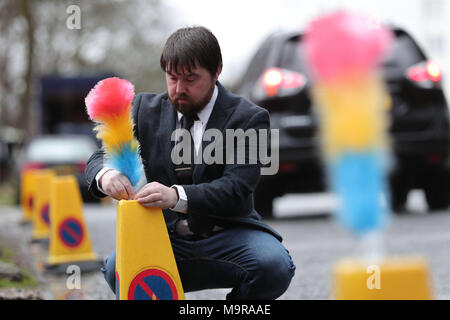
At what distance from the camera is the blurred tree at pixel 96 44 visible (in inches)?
1218

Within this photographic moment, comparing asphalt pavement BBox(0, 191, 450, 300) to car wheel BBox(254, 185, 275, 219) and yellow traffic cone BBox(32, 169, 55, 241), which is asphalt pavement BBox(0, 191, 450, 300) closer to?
car wheel BBox(254, 185, 275, 219)

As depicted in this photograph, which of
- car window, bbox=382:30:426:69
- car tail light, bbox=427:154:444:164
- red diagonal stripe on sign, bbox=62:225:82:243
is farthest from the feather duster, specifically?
car tail light, bbox=427:154:444:164

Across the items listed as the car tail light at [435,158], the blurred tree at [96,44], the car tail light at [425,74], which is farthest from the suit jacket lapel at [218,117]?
the blurred tree at [96,44]

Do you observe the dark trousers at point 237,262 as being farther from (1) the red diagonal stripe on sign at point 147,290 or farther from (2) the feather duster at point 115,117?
(2) the feather duster at point 115,117

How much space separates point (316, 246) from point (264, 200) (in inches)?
74.0

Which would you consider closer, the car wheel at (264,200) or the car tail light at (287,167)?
the car tail light at (287,167)

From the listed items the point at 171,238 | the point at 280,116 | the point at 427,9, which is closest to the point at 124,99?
the point at 171,238

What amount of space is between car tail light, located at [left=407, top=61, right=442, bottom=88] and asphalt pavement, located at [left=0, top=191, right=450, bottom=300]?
1.41m

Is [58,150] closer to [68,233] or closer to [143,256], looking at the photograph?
[68,233]

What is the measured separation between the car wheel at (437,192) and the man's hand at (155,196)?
21.3ft

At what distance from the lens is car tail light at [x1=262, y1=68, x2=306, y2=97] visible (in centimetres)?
762

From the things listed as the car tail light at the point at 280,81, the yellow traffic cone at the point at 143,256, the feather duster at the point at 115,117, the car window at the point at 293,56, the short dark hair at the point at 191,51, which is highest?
the car window at the point at 293,56

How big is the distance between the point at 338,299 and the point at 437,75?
672 cm

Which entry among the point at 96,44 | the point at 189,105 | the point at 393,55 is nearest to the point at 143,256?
the point at 189,105
